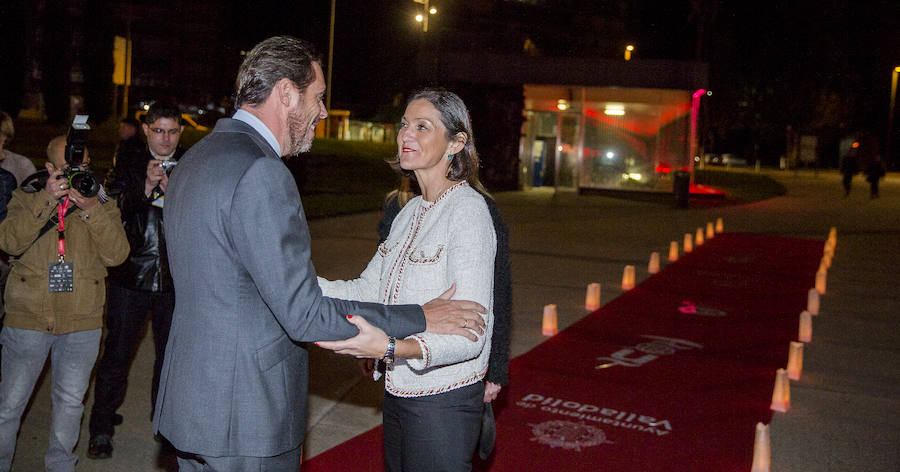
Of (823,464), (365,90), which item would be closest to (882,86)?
(365,90)

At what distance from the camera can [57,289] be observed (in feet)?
13.7

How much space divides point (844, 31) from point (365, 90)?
118 ft

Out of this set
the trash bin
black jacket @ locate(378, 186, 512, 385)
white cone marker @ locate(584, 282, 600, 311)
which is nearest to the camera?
black jacket @ locate(378, 186, 512, 385)

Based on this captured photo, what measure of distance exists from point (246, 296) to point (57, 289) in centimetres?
242

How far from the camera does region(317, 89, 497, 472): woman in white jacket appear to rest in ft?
8.92

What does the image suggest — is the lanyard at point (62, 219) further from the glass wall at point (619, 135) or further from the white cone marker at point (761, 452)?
the glass wall at point (619, 135)

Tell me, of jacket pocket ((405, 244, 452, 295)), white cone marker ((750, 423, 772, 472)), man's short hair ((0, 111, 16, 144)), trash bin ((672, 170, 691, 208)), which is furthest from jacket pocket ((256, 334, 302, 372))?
trash bin ((672, 170, 691, 208))

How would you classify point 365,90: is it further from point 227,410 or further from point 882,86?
point 227,410

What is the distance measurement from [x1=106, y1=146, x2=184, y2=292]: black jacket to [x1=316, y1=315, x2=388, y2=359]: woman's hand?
2.77 metres

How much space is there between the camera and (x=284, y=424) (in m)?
2.37

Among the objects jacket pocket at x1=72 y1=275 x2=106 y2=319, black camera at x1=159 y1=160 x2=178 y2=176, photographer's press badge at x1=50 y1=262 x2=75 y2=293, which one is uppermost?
black camera at x1=159 y1=160 x2=178 y2=176

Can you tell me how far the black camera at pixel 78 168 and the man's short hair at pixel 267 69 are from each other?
2.01 m

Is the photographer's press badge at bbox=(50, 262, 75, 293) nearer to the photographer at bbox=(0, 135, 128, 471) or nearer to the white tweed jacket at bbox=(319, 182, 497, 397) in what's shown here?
the photographer at bbox=(0, 135, 128, 471)

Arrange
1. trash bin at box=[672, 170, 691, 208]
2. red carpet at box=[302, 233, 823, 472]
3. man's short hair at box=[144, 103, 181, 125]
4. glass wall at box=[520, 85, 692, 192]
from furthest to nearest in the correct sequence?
glass wall at box=[520, 85, 692, 192] → trash bin at box=[672, 170, 691, 208] → red carpet at box=[302, 233, 823, 472] → man's short hair at box=[144, 103, 181, 125]
